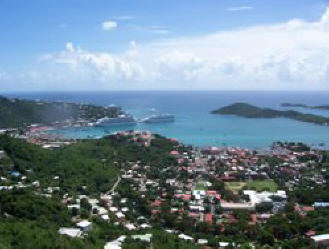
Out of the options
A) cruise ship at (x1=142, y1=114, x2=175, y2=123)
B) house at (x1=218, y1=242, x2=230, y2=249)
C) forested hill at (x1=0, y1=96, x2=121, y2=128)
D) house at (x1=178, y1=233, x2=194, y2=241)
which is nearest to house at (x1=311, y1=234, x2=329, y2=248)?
house at (x1=218, y1=242, x2=230, y2=249)

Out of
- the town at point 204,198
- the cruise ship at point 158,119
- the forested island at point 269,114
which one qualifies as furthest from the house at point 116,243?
the forested island at point 269,114

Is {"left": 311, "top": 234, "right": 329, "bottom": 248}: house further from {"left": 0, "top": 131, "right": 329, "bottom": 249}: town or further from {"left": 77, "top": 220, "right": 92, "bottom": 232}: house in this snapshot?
{"left": 77, "top": 220, "right": 92, "bottom": 232}: house

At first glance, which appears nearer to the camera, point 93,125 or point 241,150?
point 241,150

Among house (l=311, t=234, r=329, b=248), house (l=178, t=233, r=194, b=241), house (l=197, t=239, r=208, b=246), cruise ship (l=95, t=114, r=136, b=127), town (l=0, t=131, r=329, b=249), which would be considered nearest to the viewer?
house (l=311, t=234, r=329, b=248)

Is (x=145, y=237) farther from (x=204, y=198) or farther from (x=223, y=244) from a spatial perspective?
(x=204, y=198)

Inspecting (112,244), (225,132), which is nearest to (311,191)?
(112,244)

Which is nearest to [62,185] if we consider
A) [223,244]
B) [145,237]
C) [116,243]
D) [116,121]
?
[116,243]

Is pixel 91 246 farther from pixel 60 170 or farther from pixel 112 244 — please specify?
pixel 60 170
